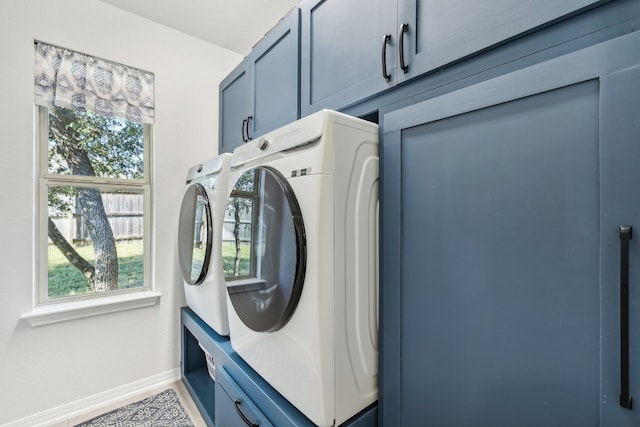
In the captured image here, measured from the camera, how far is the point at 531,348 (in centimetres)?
71

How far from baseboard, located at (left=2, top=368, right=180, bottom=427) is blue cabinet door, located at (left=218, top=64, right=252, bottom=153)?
6.09ft

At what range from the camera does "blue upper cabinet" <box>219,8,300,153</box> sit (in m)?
1.51

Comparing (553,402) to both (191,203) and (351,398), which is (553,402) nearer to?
(351,398)

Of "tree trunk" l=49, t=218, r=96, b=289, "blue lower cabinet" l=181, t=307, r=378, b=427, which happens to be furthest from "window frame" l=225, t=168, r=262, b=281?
"tree trunk" l=49, t=218, r=96, b=289

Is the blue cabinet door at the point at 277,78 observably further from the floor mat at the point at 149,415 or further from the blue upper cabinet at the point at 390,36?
the floor mat at the point at 149,415

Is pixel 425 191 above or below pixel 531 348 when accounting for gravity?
above

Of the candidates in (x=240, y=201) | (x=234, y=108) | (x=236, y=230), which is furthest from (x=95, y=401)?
(x=234, y=108)

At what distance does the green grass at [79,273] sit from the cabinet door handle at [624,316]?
2.61 m

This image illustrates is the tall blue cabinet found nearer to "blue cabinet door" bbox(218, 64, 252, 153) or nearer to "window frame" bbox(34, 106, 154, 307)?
"blue cabinet door" bbox(218, 64, 252, 153)

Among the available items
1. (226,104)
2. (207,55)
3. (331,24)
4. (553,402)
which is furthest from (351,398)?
(207,55)

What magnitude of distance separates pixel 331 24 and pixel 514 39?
0.80 metres

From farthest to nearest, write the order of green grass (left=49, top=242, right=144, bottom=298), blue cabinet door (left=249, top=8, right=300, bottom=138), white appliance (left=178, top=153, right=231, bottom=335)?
green grass (left=49, top=242, right=144, bottom=298) < white appliance (left=178, top=153, right=231, bottom=335) < blue cabinet door (left=249, top=8, right=300, bottom=138)

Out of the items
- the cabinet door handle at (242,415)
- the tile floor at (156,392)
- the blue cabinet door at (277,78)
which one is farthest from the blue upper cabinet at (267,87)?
the tile floor at (156,392)

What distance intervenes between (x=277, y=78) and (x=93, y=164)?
1513 mm
